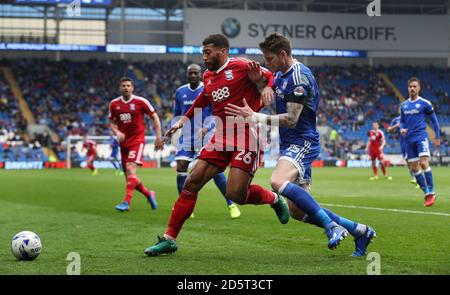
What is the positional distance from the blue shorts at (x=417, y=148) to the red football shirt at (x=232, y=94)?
27.0 feet

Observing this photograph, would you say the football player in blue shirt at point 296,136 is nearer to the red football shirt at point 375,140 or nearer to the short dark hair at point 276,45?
the short dark hair at point 276,45

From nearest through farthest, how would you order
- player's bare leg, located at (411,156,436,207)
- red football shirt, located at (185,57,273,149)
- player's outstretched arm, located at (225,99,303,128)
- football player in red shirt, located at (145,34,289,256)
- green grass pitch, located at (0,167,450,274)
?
green grass pitch, located at (0,167,450,274)
player's outstretched arm, located at (225,99,303,128)
football player in red shirt, located at (145,34,289,256)
red football shirt, located at (185,57,273,149)
player's bare leg, located at (411,156,436,207)

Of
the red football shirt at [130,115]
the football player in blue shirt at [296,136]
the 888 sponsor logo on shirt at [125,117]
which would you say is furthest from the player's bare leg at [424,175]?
the football player in blue shirt at [296,136]

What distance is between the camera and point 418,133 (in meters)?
15.9

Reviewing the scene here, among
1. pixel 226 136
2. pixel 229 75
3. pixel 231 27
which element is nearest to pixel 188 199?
pixel 226 136

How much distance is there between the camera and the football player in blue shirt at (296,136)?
735cm

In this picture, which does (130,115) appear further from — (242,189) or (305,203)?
(305,203)

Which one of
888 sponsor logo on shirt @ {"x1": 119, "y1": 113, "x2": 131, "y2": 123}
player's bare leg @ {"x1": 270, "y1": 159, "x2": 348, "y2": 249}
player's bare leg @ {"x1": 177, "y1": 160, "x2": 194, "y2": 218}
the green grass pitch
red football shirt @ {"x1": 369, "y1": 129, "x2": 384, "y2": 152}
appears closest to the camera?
the green grass pitch

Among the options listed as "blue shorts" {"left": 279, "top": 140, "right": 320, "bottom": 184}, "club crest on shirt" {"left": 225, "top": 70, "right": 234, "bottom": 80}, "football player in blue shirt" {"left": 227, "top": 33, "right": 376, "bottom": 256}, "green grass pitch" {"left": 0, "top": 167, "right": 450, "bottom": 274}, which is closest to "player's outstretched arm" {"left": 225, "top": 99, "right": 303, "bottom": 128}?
"football player in blue shirt" {"left": 227, "top": 33, "right": 376, "bottom": 256}

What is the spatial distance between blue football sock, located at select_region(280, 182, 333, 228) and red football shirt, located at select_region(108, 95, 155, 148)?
721 cm

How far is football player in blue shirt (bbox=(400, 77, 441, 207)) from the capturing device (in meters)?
15.6

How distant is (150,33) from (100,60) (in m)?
4.42

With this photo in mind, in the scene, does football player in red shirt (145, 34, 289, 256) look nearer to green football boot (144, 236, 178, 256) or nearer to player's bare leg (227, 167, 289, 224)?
player's bare leg (227, 167, 289, 224)

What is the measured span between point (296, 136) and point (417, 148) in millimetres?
8829
